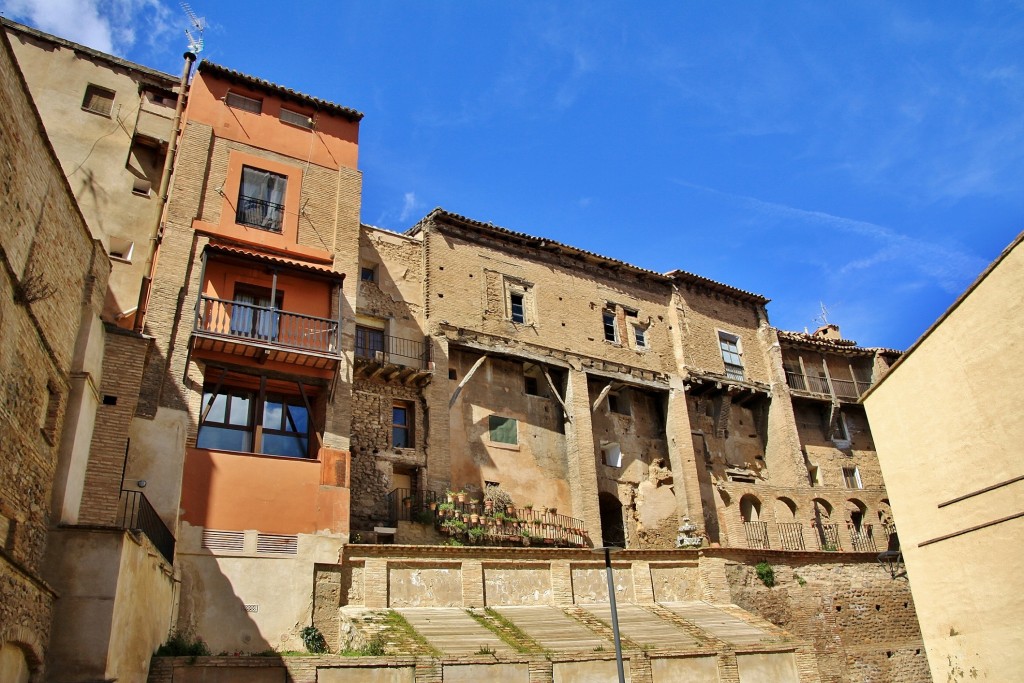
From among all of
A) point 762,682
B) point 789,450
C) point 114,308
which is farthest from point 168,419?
point 789,450

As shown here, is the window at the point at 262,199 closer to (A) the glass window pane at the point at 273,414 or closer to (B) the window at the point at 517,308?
(A) the glass window pane at the point at 273,414

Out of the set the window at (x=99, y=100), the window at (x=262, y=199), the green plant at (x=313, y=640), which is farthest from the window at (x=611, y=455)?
the window at (x=99, y=100)

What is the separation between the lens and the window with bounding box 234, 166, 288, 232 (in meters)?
21.9

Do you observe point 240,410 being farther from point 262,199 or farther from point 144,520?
point 262,199

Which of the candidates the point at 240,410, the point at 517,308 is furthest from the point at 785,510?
the point at 240,410

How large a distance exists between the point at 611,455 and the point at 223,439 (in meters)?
13.4

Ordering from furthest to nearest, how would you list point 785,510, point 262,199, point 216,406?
point 785,510 < point 262,199 < point 216,406

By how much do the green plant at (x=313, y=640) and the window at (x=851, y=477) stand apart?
925 inches

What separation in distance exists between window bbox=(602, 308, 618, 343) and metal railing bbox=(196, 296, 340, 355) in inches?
485

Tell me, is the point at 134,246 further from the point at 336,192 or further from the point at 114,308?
the point at 336,192

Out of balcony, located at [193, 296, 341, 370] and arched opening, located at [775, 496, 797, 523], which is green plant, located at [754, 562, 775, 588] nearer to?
arched opening, located at [775, 496, 797, 523]

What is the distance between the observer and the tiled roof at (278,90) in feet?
75.2

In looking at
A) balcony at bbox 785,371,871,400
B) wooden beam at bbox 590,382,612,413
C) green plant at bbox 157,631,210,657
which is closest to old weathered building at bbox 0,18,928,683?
green plant at bbox 157,631,210,657

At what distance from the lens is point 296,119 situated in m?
24.0
